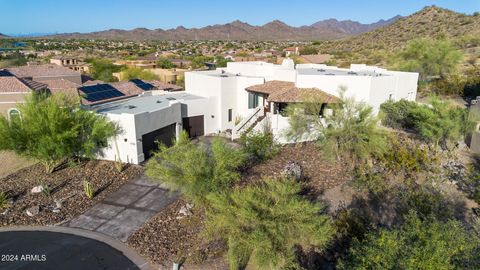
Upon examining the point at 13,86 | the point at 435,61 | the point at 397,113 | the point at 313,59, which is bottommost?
the point at 397,113

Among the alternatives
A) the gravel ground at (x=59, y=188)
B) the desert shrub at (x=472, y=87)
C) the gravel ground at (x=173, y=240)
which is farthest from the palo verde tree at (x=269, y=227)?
the desert shrub at (x=472, y=87)

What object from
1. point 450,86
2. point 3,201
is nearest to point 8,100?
point 3,201

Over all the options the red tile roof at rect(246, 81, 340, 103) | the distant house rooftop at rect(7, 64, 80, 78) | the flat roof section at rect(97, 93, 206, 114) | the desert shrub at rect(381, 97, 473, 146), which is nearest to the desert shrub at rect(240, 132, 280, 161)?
the red tile roof at rect(246, 81, 340, 103)

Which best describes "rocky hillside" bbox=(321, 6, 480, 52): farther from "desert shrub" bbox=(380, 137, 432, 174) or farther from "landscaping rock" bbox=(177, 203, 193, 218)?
"landscaping rock" bbox=(177, 203, 193, 218)

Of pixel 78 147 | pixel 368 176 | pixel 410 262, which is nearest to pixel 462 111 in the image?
pixel 368 176

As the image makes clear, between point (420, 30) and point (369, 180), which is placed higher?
point (420, 30)

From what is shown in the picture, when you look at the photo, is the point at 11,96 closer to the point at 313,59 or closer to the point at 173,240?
the point at 173,240
